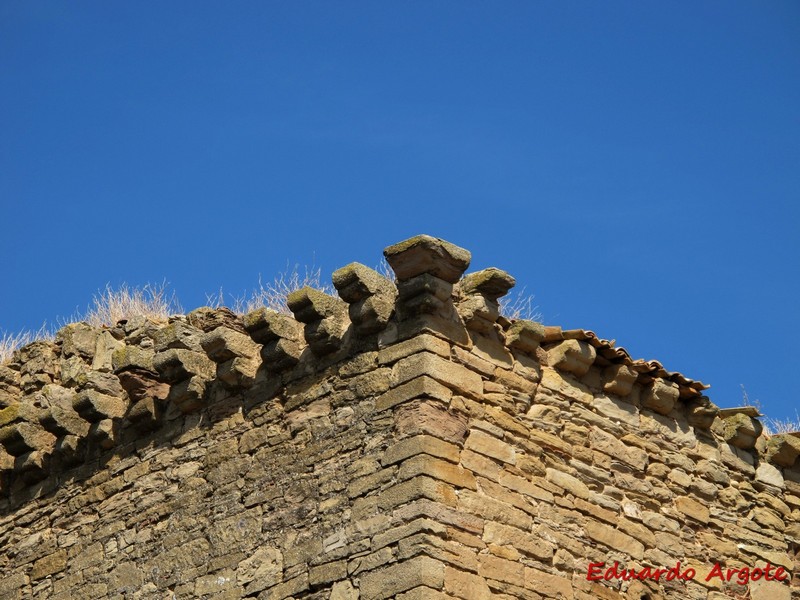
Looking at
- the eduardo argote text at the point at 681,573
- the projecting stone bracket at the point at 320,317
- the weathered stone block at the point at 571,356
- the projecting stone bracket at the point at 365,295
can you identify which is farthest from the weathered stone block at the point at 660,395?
the projecting stone bracket at the point at 320,317

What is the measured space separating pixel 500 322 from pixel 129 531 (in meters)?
3.10

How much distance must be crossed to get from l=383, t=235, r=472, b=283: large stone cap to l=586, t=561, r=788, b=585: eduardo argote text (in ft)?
6.97

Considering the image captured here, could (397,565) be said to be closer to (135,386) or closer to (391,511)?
(391,511)

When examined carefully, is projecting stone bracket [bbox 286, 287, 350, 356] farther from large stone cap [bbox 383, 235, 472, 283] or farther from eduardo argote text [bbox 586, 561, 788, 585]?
eduardo argote text [bbox 586, 561, 788, 585]

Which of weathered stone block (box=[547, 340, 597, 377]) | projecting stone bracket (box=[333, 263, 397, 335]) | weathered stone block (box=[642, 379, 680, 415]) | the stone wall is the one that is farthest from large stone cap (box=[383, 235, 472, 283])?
weathered stone block (box=[642, 379, 680, 415])

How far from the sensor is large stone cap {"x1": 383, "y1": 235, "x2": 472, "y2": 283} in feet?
33.1

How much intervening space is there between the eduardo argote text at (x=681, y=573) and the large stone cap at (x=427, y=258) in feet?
6.97

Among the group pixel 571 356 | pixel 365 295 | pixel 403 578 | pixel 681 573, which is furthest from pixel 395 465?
pixel 681 573

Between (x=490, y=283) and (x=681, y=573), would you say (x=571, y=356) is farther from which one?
(x=681, y=573)

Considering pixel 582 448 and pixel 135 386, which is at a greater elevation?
pixel 135 386

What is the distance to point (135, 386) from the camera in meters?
11.8

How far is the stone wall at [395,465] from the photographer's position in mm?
9797

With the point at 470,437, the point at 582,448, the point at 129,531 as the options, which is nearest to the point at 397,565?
the point at 470,437

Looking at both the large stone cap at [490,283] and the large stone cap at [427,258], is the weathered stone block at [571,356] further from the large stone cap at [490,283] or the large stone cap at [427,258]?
the large stone cap at [427,258]
